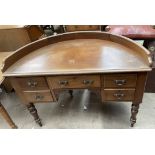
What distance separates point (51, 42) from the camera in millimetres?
1569

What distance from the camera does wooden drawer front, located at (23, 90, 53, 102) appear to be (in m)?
1.38

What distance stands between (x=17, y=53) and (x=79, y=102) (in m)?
0.89

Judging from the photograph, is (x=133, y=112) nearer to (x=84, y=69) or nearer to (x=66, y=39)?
(x=84, y=69)

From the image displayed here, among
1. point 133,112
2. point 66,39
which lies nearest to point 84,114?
point 133,112

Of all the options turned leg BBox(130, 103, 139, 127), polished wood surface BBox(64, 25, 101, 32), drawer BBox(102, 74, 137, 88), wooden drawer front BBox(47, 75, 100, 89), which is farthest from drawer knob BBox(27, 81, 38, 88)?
polished wood surface BBox(64, 25, 101, 32)

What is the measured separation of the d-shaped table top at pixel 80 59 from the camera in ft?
3.86

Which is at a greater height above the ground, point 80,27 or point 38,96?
point 38,96

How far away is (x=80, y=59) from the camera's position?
→ 1.31 meters

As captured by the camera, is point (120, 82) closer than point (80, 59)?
Yes

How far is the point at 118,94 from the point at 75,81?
0.35 m

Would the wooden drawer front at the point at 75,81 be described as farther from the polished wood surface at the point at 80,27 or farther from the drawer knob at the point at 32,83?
the polished wood surface at the point at 80,27
